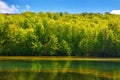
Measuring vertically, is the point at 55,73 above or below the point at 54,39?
below

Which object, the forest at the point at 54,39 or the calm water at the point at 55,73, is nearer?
the calm water at the point at 55,73

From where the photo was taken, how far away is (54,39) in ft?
357

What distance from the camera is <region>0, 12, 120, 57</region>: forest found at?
102875mm

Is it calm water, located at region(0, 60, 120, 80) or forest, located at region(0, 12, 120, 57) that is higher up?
forest, located at region(0, 12, 120, 57)

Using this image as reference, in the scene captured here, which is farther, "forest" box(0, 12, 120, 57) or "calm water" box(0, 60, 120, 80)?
"forest" box(0, 12, 120, 57)

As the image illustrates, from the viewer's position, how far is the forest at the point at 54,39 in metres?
103

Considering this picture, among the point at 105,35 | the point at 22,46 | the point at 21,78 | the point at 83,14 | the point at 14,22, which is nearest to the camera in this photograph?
the point at 21,78

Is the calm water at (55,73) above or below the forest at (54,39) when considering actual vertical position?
below

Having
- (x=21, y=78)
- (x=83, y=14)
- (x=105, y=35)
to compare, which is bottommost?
(x=21, y=78)

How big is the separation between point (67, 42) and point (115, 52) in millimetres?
16595

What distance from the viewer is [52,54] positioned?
103m

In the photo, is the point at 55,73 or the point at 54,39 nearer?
the point at 55,73

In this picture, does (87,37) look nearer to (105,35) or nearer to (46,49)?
(105,35)

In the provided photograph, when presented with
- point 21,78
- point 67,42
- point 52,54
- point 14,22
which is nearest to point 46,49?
point 52,54
